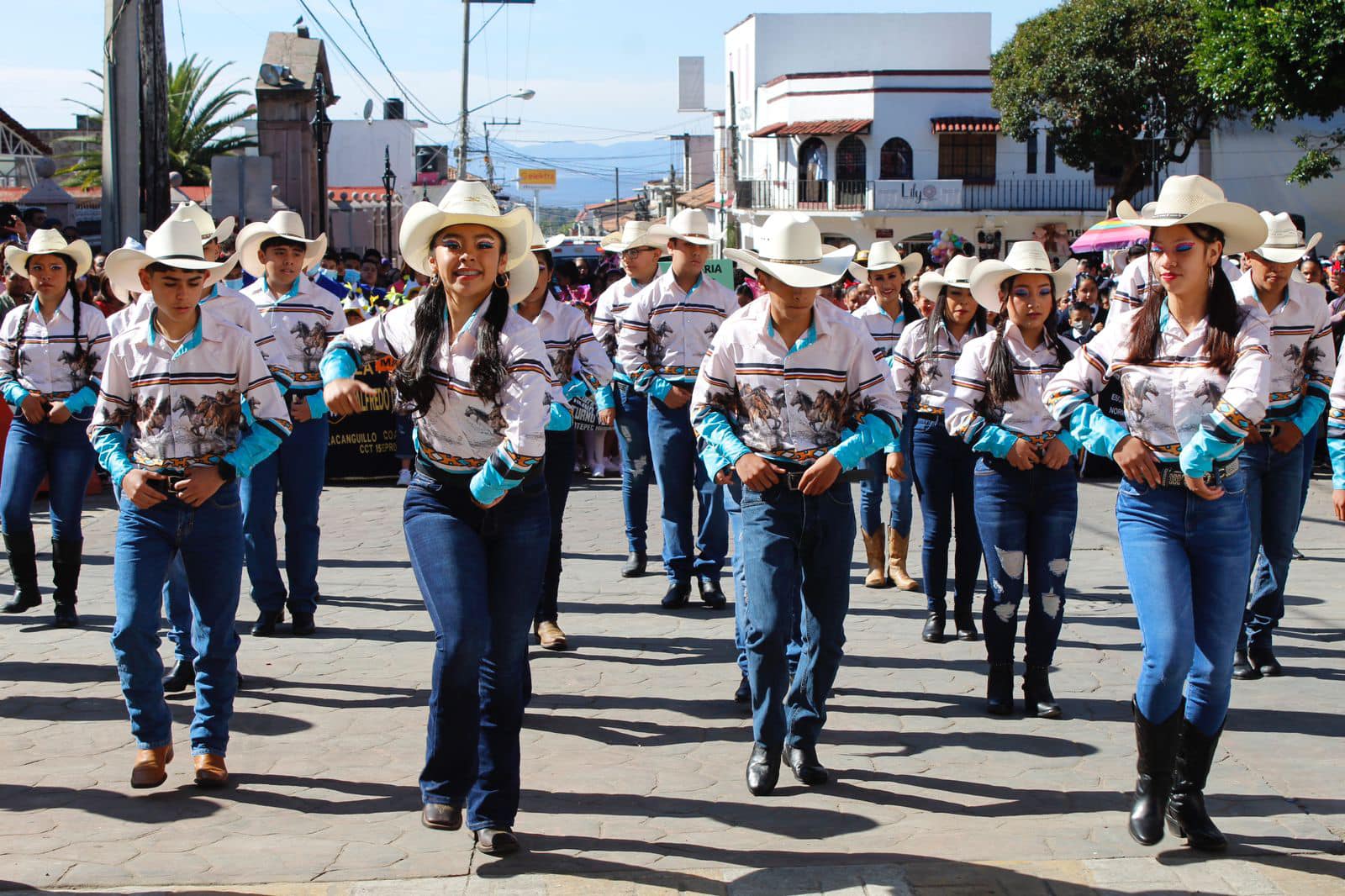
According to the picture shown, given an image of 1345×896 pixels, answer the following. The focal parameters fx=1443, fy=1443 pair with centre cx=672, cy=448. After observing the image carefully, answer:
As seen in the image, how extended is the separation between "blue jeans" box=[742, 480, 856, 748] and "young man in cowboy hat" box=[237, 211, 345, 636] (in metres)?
3.36

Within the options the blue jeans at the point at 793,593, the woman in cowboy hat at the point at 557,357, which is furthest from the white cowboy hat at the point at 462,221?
the woman in cowboy hat at the point at 557,357

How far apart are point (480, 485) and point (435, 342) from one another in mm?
547

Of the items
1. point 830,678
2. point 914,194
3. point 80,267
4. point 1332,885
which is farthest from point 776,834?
point 914,194

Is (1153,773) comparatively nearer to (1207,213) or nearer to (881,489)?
(1207,213)

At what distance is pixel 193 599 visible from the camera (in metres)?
5.60

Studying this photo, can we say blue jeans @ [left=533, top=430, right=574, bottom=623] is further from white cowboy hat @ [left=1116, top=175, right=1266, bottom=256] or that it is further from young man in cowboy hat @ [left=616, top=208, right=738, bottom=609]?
white cowboy hat @ [left=1116, top=175, right=1266, bottom=256]

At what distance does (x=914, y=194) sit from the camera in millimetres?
55094

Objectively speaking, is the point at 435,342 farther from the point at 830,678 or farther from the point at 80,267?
the point at 80,267

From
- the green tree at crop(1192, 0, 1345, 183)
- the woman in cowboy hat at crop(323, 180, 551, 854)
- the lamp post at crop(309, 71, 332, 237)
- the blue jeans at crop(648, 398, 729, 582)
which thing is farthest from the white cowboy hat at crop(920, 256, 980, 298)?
the lamp post at crop(309, 71, 332, 237)

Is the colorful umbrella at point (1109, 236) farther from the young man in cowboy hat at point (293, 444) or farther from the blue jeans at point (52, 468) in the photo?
the blue jeans at point (52, 468)

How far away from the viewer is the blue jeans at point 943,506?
7660mm

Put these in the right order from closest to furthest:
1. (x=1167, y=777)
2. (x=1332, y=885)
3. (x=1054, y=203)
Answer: (x=1332, y=885), (x=1167, y=777), (x=1054, y=203)

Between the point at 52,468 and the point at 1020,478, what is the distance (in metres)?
5.42

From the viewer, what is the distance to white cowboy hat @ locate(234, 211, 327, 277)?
8.05 meters
